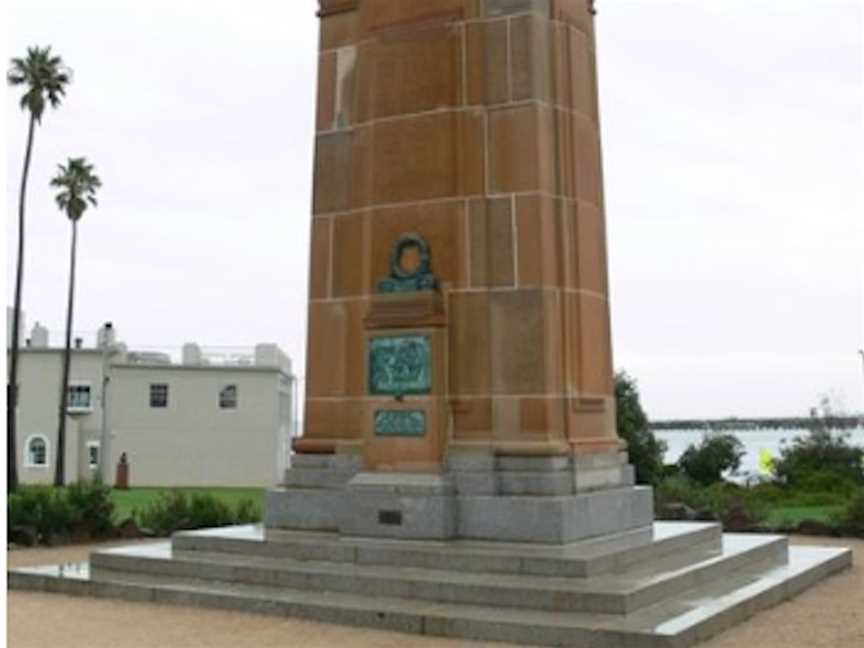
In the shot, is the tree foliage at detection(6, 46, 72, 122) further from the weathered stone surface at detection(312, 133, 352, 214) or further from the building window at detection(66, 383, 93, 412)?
the weathered stone surface at detection(312, 133, 352, 214)

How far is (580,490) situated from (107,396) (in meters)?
47.1

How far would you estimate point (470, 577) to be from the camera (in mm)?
10359

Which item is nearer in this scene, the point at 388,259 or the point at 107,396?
the point at 388,259

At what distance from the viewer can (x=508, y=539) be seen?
11.4 metres

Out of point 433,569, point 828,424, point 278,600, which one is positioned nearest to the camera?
point 278,600

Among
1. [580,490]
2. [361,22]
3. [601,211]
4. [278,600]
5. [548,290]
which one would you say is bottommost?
[278,600]

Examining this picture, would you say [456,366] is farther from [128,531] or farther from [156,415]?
[156,415]

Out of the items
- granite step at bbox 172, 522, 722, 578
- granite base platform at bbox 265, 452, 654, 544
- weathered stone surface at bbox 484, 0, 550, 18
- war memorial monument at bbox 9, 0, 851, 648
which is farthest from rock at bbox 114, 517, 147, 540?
weathered stone surface at bbox 484, 0, 550, 18

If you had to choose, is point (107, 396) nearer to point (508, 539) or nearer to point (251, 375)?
point (251, 375)

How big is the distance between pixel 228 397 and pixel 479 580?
47.2 m

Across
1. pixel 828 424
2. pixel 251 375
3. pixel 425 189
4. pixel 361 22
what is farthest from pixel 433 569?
pixel 251 375

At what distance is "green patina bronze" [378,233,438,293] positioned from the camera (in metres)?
12.5

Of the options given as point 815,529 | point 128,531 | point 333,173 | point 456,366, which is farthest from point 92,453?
point 456,366

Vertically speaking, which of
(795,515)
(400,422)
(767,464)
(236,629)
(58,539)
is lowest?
(236,629)
